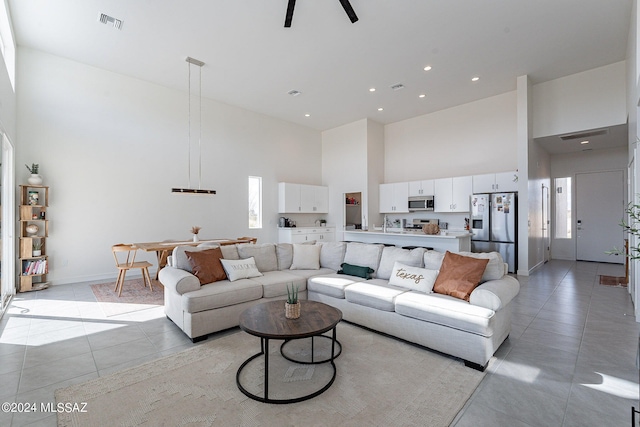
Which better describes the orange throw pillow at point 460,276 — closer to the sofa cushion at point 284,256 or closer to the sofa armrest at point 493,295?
the sofa armrest at point 493,295

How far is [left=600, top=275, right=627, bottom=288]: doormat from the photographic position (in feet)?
16.4

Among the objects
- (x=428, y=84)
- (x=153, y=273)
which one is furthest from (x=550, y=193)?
(x=153, y=273)

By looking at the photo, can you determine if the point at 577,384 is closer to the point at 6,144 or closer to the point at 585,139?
the point at 585,139

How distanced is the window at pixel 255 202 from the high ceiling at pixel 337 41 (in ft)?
7.20

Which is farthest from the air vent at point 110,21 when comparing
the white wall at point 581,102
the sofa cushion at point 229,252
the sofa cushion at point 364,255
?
the white wall at point 581,102

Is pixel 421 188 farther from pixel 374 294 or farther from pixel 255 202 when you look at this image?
pixel 374 294

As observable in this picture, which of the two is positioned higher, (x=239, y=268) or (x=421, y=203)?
(x=421, y=203)

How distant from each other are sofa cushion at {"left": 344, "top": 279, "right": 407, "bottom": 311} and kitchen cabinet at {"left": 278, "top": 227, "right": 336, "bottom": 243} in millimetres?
4131

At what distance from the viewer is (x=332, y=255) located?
171 inches

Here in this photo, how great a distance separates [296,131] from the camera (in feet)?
27.8

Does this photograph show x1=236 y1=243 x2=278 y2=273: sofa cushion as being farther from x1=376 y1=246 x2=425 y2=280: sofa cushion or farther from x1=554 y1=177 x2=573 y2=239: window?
x1=554 y1=177 x2=573 y2=239: window

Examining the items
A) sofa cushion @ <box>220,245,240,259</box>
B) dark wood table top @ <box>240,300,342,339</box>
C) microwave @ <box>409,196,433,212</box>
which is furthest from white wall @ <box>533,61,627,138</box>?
sofa cushion @ <box>220,245,240,259</box>

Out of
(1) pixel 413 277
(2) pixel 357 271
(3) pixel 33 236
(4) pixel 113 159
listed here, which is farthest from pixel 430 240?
(3) pixel 33 236

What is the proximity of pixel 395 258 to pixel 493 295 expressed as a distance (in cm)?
128
